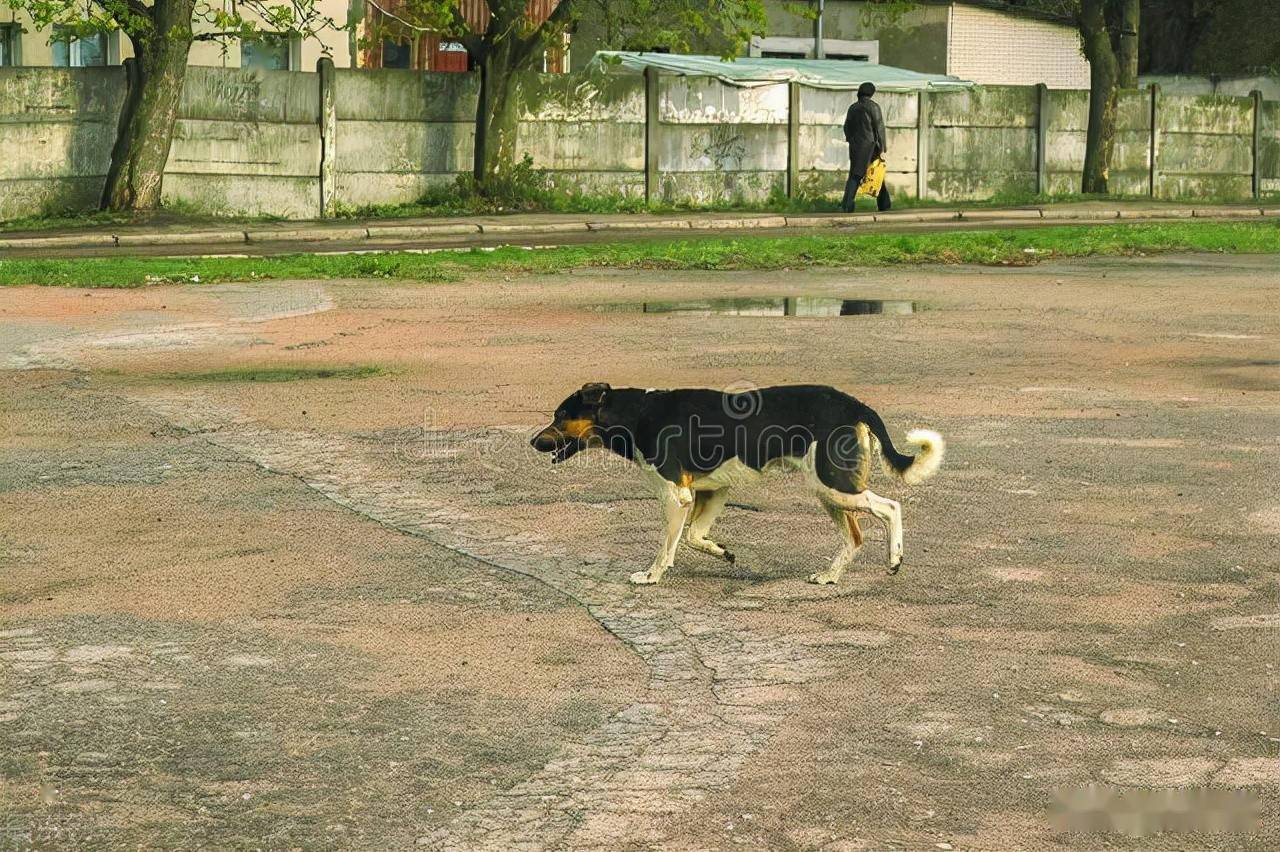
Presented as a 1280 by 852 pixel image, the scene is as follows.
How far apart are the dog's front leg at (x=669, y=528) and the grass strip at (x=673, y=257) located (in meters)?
12.5

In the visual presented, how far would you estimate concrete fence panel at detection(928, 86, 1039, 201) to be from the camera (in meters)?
37.0

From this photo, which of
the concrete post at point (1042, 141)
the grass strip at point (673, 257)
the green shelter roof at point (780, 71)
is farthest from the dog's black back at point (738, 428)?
the concrete post at point (1042, 141)

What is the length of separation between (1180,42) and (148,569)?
169ft

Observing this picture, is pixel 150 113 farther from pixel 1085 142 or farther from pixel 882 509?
pixel 882 509

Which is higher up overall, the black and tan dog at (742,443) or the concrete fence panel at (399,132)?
the concrete fence panel at (399,132)

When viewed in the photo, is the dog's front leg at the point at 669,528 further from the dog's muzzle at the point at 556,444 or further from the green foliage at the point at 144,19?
the green foliage at the point at 144,19

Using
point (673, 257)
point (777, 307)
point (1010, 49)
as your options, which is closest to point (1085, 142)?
point (1010, 49)

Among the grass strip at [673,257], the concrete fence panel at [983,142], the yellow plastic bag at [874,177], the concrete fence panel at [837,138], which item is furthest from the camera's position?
the concrete fence panel at [983,142]

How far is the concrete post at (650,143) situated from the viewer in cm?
3378

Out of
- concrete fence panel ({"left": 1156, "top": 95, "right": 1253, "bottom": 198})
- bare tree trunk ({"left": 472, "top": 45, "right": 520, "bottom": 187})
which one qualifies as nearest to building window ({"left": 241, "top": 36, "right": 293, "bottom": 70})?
bare tree trunk ({"left": 472, "top": 45, "right": 520, "bottom": 187})

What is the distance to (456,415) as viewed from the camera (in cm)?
1193

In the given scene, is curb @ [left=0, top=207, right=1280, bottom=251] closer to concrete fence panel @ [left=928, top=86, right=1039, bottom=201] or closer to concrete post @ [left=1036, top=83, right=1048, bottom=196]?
concrete fence panel @ [left=928, top=86, right=1039, bottom=201]

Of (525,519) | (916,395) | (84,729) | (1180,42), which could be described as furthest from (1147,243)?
(1180,42)

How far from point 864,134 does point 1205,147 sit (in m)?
10.9
